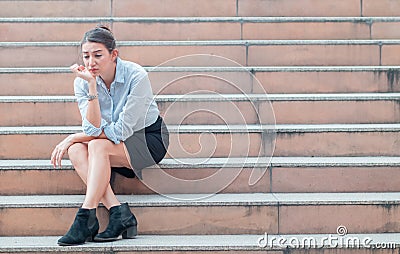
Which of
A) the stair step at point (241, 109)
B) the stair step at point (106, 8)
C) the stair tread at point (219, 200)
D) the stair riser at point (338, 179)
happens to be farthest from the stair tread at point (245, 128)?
the stair step at point (106, 8)

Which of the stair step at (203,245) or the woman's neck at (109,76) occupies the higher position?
the woman's neck at (109,76)

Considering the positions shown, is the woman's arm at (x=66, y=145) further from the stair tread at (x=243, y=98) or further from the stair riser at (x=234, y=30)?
the stair riser at (x=234, y=30)

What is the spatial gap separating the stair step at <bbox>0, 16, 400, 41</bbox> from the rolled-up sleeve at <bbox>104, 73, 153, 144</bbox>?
1.89 meters

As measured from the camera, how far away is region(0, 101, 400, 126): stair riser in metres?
4.47

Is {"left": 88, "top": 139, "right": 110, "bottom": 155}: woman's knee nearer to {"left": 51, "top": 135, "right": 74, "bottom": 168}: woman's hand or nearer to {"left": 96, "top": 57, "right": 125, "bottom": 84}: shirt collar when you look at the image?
{"left": 51, "top": 135, "right": 74, "bottom": 168}: woman's hand

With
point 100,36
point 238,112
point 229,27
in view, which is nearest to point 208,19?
point 229,27

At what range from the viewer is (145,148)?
375cm

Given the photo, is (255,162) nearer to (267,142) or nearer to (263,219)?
(267,142)

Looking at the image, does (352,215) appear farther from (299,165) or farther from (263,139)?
(263,139)

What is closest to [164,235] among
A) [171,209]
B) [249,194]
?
[171,209]

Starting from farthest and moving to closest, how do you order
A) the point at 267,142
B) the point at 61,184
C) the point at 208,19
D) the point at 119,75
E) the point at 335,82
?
1. the point at 208,19
2. the point at 335,82
3. the point at 267,142
4. the point at 61,184
5. the point at 119,75

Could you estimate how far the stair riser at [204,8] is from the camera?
5.82 m

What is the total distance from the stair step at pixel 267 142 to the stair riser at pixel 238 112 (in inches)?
10.7

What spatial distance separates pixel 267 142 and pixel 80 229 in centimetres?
145
